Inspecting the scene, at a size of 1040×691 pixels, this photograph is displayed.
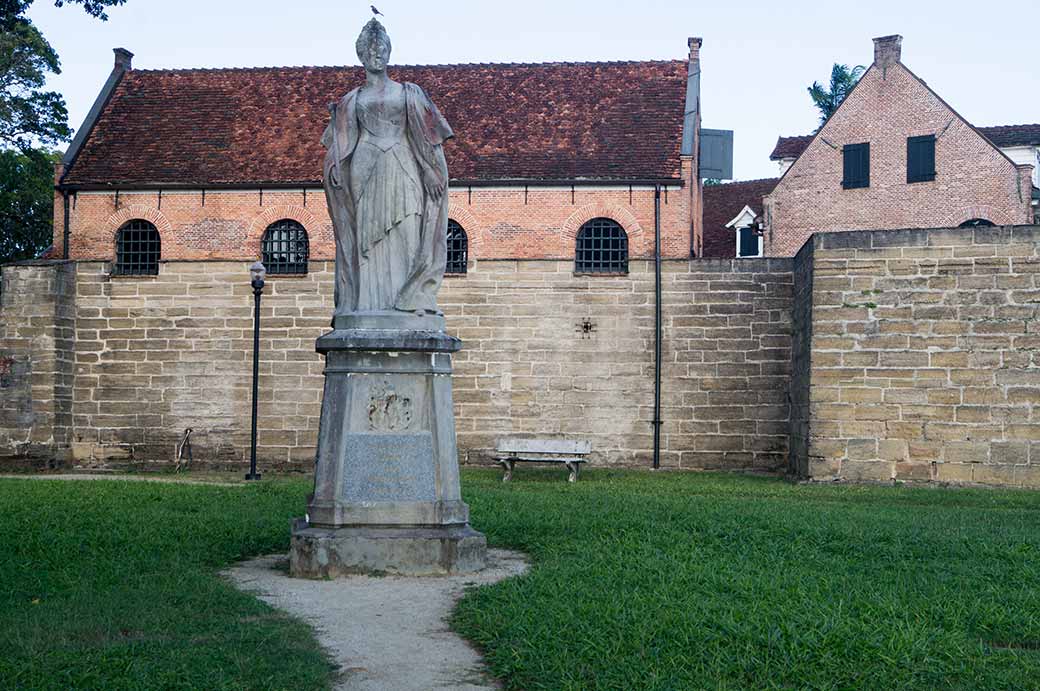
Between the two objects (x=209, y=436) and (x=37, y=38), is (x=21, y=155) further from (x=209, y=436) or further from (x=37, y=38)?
(x=209, y=436)

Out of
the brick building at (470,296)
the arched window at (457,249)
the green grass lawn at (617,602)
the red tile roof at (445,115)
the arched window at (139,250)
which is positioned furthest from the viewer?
the arched window at (139,250)

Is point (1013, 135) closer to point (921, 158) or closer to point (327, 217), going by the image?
point (921, 158)

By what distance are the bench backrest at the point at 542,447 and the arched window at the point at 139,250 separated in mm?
9444

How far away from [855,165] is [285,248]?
1648 centimetres

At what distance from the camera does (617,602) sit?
6.83 meters

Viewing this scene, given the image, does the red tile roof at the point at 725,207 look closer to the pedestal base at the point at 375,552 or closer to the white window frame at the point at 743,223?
the white window frame at the point at 743,223

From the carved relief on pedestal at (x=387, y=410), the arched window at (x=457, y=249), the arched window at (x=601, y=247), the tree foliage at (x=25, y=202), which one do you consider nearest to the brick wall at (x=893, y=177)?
the arched window at (x=601, y=247)

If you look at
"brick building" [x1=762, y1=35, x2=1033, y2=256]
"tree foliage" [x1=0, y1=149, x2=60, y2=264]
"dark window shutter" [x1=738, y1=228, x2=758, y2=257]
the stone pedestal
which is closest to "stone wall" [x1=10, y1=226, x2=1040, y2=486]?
"tree foliage" [x1=0, y1=149, x2=60, y2=264]

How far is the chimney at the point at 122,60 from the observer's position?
90.1 ft

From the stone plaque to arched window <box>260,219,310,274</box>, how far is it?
55.0ft

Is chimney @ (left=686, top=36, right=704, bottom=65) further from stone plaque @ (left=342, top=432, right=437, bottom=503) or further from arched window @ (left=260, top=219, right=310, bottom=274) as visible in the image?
stone plaque @ (left=342, top=432, right=437, bottom=503)

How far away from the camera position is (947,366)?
18.3 m

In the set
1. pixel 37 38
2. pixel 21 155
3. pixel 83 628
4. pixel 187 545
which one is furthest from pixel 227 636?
pixel 21 155

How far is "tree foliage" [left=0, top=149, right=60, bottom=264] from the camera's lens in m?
32.2
